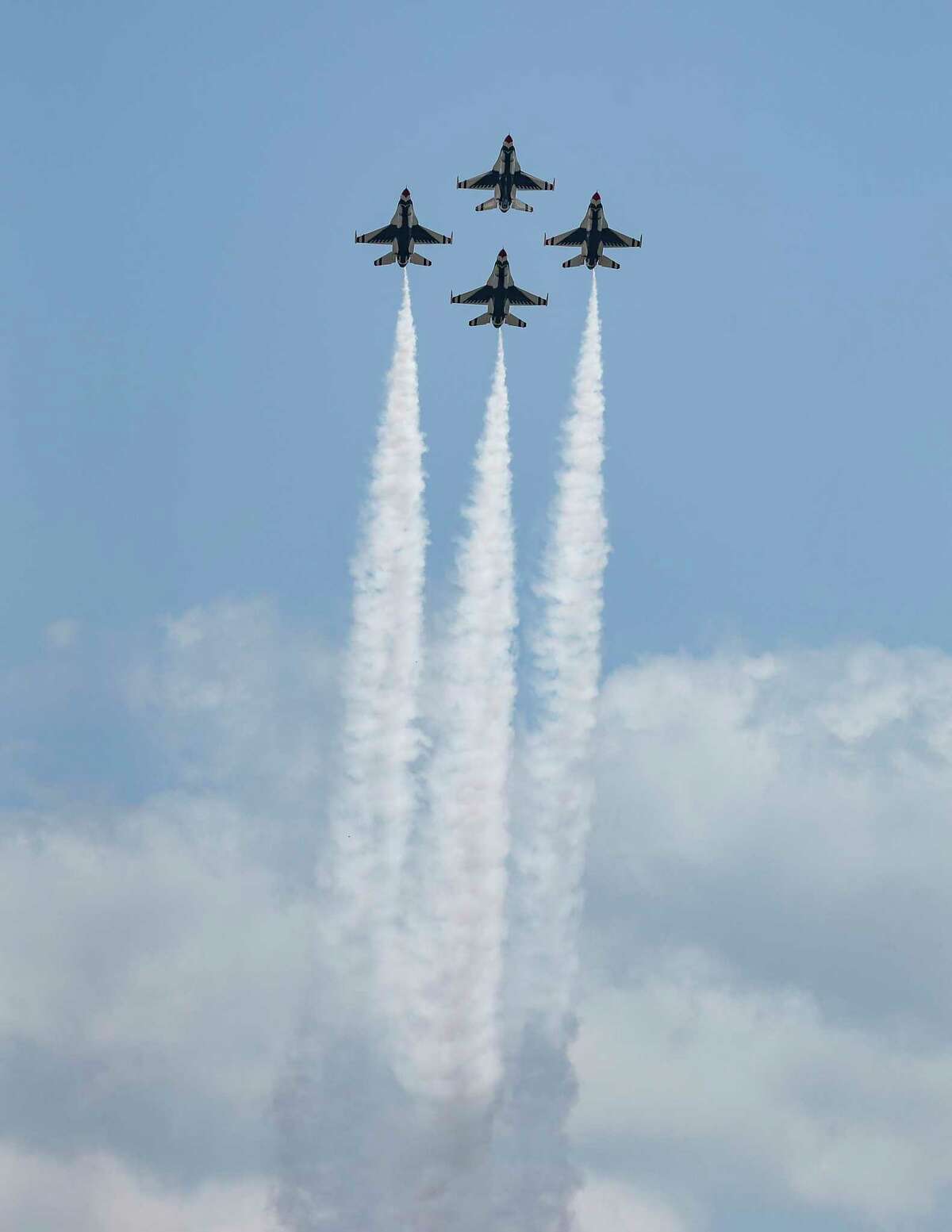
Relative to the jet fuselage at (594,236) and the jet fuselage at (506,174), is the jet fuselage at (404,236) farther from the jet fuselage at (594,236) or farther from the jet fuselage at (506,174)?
the jet fuselage at (594,236)

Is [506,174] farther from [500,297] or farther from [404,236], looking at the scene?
[500,297]

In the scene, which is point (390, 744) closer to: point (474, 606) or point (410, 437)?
point (474, 606)

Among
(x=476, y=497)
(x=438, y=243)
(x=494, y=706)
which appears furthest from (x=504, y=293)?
(x=494, y=706)

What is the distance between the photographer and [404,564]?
127 metres

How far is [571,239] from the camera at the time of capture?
135 metres

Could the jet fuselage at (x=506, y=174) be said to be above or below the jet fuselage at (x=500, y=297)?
above

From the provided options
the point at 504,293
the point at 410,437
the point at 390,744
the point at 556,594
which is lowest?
the point at 390,744

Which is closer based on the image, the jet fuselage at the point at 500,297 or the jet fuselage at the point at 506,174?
the jet fuselage at the point at 500,297

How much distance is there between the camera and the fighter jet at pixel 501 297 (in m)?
133

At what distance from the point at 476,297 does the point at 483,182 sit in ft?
24.6

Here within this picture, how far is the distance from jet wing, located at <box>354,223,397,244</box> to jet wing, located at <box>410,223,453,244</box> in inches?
46.2

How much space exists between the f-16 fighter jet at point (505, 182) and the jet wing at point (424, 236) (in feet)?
11.1

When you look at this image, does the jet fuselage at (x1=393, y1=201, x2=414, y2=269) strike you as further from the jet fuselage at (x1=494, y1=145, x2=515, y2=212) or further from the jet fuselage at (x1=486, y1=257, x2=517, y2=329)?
the jet fuselage at (x1=494, y1=145, x2=515, y2=212)

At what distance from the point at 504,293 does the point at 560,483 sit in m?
12.9
